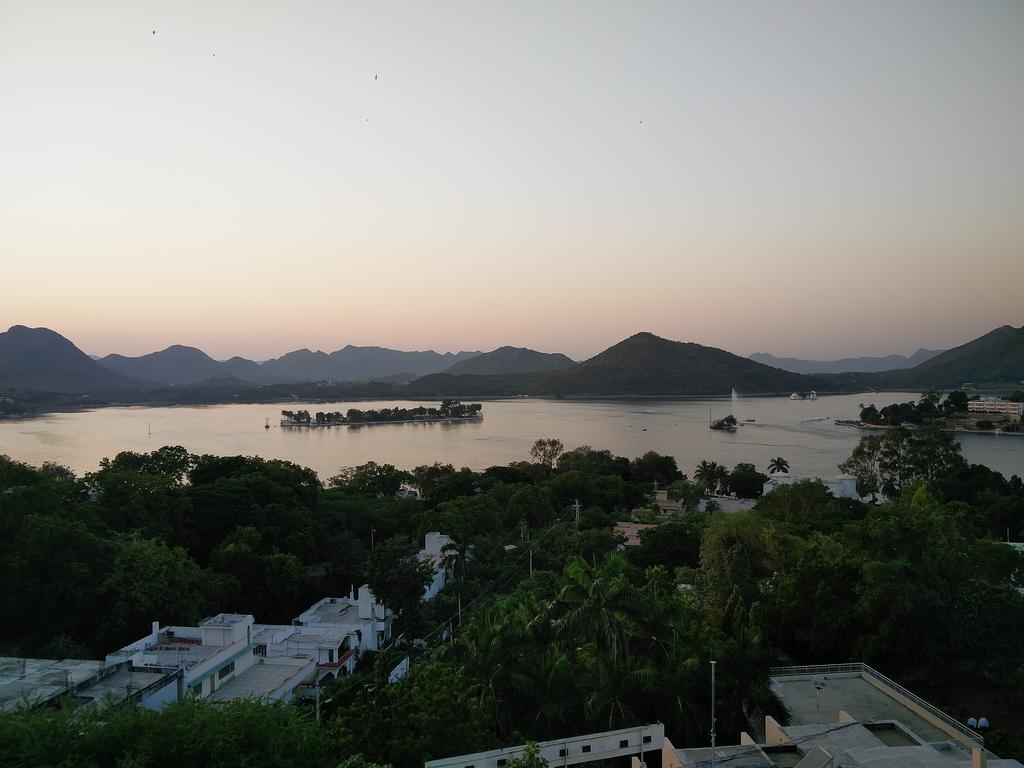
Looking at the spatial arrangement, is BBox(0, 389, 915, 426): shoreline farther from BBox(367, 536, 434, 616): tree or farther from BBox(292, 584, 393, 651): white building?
BBox(292, 584, 393, 651): white building

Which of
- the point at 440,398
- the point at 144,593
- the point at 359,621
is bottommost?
the point at 359,621

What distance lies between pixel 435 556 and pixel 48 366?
140675 mm

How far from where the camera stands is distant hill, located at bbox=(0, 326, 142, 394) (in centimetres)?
11900

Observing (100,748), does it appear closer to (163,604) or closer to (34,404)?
(163,604)

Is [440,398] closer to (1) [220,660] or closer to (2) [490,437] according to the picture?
(2) [490,437]

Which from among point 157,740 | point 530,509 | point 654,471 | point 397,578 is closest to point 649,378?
point 654,471

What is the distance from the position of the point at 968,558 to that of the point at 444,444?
123ft

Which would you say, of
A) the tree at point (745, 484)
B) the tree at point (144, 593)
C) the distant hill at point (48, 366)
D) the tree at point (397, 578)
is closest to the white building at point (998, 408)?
the tree at point (745, 484)

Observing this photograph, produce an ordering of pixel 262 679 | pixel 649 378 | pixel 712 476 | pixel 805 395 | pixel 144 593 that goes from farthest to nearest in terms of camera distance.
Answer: pixel 649 378
pixel 805 395
pixel 712 476
pixel 144 593
pixel 262 679

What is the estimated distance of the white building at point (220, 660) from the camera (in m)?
7.70

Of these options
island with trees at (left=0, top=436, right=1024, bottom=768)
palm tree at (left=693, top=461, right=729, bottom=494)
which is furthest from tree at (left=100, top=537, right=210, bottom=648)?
palm tree at (left=693, top=461, right=729, bottom=494)

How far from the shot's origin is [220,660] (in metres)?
8.11

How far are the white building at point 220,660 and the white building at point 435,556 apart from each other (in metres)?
3.17

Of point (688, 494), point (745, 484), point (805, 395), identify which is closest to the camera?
point (688, 494)
